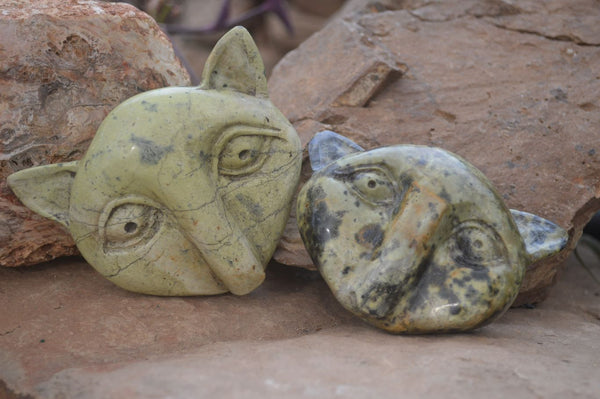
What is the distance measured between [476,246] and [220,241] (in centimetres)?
74

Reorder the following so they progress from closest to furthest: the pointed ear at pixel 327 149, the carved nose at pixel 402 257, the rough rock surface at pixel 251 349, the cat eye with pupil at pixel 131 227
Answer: the rough rock surface at pixel 251 349 → the carved nose at pixel 402 257 → the cat eye with pupil at pixel 131 227 → the pointed ear at pixel 327 149

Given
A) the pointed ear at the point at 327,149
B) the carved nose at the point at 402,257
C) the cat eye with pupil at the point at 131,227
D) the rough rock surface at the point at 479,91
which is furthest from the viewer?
the rough rock surface at the point at 479,91

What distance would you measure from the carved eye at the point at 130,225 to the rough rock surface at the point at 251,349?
0.21 meters

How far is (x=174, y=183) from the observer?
1732mm

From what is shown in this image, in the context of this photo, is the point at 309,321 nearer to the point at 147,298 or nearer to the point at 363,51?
the point at 147,298

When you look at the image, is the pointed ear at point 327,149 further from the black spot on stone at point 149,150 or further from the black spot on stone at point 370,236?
the black spot on stone at point 149,150

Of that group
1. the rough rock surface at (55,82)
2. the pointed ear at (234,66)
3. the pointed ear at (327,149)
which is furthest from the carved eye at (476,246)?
the rough rock surface at (55,82)

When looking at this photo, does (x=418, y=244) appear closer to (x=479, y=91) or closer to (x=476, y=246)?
(x=476, y=246)

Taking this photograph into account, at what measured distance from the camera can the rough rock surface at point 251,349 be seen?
54.5 inches

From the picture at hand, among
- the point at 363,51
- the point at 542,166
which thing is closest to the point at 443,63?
the point at 363,51

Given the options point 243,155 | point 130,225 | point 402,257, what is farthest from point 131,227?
point 402,257

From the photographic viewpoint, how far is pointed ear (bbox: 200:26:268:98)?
6.12 ft

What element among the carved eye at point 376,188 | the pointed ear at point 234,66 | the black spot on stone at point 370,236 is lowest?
the black spot on stone at point 370,236

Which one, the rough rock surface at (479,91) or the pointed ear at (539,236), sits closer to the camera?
the pointed ear at (539,236)
